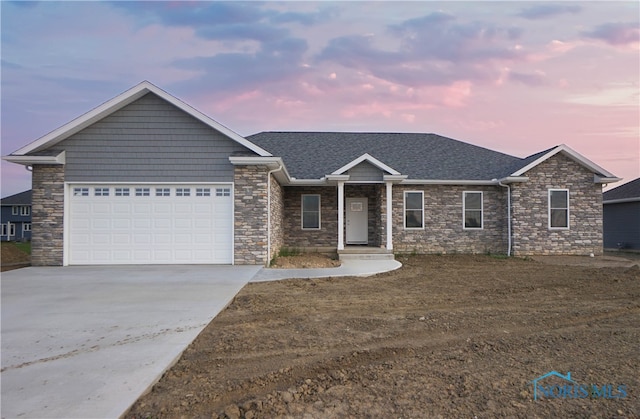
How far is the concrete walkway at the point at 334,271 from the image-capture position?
10233mm

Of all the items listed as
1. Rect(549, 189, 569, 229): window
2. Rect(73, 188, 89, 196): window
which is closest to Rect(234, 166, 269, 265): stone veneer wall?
Rect(73, 188, 89, 196): window

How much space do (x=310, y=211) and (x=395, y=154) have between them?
16.1ft

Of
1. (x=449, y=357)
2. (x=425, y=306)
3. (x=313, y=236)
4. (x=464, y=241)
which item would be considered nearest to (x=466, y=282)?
(x=425, y=306)

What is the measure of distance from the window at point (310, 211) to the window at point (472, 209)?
5952 millimetres

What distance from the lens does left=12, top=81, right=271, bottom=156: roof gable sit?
1163 centimetres

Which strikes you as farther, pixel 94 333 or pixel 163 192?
pixel 163 192

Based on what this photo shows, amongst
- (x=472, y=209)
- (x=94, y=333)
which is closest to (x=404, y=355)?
(x=94, y=333)

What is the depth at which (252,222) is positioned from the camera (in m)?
12.1

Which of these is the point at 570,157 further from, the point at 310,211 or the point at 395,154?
the point at 310,211

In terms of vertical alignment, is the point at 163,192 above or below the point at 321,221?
above

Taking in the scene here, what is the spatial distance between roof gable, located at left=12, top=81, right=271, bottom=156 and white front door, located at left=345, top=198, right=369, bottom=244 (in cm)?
653

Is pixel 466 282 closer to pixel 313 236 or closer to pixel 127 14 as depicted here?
pixel 313 236

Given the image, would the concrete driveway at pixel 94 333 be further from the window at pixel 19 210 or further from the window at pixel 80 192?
the window at pixel 19 210

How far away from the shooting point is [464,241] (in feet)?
54.3
